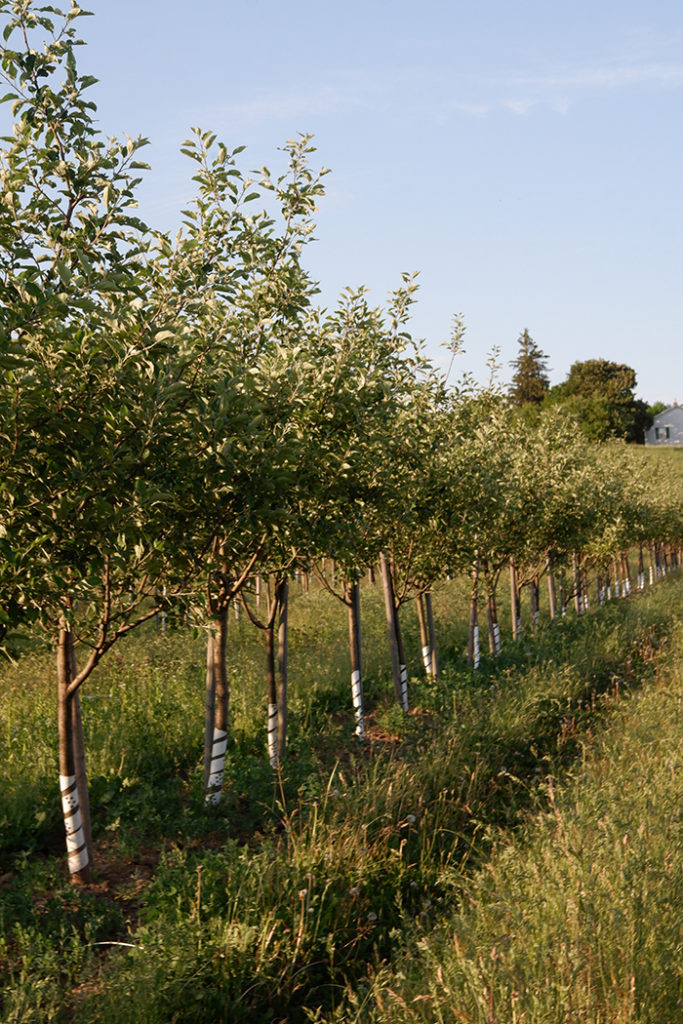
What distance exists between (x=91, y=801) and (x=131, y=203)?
8.18 m

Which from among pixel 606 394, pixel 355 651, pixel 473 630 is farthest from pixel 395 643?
pixel 606 394

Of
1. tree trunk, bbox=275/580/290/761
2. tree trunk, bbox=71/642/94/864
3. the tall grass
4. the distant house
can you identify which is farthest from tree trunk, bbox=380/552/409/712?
the distant house

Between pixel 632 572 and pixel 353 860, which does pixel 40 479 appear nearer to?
pixel 353 860

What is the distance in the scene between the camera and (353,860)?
7.92 m

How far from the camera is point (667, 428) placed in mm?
120688

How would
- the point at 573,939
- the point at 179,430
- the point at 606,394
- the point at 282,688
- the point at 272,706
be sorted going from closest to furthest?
the point at 573,939 → the point at 179,430 → the point at 272,706 → the point at 282,688 → the point at 606,394

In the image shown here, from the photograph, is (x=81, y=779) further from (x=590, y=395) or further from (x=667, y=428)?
(x=667, y=428)

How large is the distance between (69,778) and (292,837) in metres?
2.62

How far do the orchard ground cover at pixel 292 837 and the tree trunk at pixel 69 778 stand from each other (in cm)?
25

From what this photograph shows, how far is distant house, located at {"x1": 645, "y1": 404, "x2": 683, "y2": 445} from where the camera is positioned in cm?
11931

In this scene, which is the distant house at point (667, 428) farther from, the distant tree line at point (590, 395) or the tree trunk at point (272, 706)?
the tree trunk at point (272, 706)

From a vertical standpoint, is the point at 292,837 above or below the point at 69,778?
below

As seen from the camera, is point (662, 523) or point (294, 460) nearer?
point (294, 460)

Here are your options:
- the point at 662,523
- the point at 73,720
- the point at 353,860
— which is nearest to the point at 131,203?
the point at 73,720
